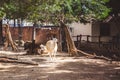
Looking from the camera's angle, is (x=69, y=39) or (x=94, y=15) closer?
(x=94, y=15)

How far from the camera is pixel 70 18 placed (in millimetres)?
21344

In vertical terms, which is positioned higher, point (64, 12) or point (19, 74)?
point (64, 12)

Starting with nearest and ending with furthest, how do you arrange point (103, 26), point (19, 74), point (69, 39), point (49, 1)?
point (19, 74)
point (49, 1)
point (69, 39)
point (103, 26)

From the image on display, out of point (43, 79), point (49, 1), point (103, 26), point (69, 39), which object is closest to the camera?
point (43, 79)

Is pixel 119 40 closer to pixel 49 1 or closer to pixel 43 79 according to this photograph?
pixel 49 1

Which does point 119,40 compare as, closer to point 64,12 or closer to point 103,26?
point 64,12

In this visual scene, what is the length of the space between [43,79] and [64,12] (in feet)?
31.2

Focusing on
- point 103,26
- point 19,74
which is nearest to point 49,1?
point 19,74

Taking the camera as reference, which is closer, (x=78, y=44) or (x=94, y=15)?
(x=94, y=15)

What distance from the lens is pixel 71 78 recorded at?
39.2 ft

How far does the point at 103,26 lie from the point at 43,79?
66.9ft

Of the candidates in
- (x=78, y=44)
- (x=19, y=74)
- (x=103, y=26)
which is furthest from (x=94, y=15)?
Answer: (x=103, y=26)

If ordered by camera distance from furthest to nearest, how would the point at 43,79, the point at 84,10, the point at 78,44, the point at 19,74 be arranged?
the point at 78,44 < the point at 84,10 < the point at 19,74 < the point at 43,79

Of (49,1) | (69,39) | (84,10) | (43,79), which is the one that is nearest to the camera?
(43,79)
